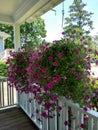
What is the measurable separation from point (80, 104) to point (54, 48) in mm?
657

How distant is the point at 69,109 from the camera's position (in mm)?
1866

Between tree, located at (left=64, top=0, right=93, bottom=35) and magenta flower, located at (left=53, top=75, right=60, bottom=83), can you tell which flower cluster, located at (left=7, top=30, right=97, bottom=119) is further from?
tree, located at (left=64, top=0, right=93, bottom=35)

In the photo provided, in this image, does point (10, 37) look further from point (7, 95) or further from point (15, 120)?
point (15, 120)

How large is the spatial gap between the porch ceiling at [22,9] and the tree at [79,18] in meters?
0.55

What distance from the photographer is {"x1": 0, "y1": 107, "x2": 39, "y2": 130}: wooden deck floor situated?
2.86m

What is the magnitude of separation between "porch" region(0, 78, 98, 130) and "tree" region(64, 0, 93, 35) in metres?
0.89

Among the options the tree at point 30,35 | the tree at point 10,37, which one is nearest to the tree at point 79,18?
the tree at point 30,35

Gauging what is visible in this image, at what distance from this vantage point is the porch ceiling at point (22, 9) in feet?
8.09

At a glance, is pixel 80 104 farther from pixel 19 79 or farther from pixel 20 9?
pixel 20 9

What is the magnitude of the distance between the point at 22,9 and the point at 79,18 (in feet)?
5.67

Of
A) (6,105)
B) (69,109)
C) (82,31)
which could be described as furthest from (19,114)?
(82,31)

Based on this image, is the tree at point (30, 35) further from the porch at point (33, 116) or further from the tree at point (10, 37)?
the tree at point (10, 37)

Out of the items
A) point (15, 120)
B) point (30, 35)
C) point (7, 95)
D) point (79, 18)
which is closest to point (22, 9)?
point (30, 35)

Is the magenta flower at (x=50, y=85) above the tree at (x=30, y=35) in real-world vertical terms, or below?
below
